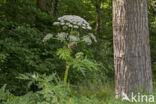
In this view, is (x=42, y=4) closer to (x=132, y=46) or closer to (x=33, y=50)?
(x=33, y=50)

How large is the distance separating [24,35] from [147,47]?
3.09 metres

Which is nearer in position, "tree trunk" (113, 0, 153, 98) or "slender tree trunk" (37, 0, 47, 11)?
"tree trunk" (113, 0, 153, 98)

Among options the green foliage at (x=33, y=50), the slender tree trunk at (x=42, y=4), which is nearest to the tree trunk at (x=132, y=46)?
the green foliage at (x=33, y=50)

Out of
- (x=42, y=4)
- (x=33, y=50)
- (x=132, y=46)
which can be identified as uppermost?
(x=42, y=4)

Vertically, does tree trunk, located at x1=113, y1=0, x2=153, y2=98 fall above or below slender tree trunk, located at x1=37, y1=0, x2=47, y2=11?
below

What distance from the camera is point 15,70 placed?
5.82 meters

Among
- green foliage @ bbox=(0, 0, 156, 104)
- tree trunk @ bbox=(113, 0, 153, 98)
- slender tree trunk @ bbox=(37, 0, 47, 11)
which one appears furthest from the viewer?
slender tree trunk @ bbox=(37, 0, 47, 11)

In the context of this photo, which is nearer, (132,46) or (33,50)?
(132,46)

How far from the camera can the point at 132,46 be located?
376 cm

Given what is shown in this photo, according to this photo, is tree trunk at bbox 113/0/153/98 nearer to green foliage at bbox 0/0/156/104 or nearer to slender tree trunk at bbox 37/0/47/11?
green foliage at bbox 0/0/156/104

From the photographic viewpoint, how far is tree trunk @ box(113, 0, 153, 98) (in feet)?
12.3

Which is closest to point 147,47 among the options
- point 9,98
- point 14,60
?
point 9,98

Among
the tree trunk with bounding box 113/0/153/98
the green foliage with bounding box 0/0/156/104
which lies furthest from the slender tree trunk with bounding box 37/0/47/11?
the tree trunk with bounding box 113/0/153/98

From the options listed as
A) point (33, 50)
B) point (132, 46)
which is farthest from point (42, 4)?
point (132, 46)
